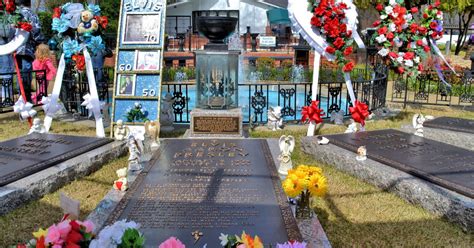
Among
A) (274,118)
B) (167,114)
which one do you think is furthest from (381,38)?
(167,114)

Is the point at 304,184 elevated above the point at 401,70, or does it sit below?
below

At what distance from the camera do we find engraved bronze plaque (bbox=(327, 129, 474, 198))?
4585 mm

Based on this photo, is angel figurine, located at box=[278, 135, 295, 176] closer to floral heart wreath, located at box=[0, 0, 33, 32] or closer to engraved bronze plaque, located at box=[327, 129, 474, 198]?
engraved bronze plaque, located at box=[327, 129, 474, 198]

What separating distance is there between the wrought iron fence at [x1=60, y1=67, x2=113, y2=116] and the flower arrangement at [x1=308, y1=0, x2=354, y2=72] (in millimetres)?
5274

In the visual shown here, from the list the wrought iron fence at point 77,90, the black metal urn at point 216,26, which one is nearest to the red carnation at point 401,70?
the black metal urn at point 216,26

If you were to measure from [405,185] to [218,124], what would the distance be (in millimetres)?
3331

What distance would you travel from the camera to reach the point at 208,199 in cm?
396

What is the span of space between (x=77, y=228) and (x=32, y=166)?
3.28 m

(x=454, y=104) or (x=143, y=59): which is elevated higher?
(x=143, y=59)

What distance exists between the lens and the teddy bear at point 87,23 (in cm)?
727

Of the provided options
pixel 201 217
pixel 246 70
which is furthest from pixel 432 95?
pixel 201 217

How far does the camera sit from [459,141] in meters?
6.80

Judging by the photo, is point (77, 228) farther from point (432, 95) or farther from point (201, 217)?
point (432, 95)

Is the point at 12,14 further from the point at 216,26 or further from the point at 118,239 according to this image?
the point at 118,239
